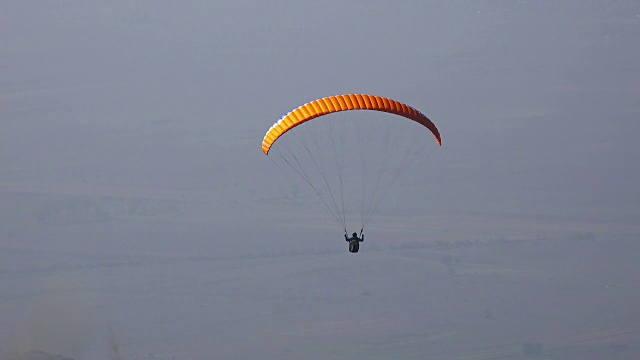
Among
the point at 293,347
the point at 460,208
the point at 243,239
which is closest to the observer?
the point at 293,347

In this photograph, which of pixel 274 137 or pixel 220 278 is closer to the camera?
pixel 274 137

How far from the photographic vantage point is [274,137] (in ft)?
182

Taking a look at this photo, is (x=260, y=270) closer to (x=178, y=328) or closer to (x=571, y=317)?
(x=178, y=328)

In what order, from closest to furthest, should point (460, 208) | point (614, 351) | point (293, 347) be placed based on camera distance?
1. point (293, 347)
2. point (614, 351)
3. point (460, 208)

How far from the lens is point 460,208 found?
516 feet

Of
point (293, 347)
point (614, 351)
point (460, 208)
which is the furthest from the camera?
point (460, 208)

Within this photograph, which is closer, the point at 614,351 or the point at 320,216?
the point at 614,351

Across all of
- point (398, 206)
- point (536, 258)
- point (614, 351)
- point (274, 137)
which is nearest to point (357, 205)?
point (398, 206)

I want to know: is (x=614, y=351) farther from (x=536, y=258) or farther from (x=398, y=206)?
(x=398, y=206)

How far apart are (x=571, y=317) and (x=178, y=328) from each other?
3520cm

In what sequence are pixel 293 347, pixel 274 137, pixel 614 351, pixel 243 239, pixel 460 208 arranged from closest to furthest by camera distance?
pixel 274 137, pixel 293 347, pixel 614 351, pixel 243 239, pixel 460 208

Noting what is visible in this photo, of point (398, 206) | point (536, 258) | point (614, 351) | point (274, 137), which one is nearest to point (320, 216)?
point (398, 206)

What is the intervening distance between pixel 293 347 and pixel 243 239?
877 inches

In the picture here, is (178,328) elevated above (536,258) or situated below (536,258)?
below
